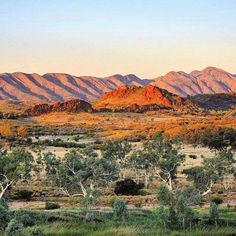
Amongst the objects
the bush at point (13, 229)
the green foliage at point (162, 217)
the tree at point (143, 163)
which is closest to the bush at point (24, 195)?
the tree at point (143, 163)

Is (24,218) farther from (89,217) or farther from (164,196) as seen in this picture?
(164,196)

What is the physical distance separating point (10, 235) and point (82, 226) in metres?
5.74

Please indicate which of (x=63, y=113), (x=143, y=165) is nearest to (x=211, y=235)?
(x=143, y=165)

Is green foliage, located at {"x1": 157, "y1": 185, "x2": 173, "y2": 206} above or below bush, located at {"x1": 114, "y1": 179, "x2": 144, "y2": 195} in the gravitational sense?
above

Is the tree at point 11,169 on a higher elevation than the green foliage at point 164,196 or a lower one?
higher

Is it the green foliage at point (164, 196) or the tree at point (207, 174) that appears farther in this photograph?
the tree at point (207, 174)

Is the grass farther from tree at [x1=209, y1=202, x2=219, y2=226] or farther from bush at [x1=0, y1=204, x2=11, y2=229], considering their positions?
bush at [x1=0, y1=204, x2=11, y2=229]

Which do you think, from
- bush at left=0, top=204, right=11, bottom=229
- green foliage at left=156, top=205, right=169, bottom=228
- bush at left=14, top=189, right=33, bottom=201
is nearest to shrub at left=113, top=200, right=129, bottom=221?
green foliage at left=156, top=205, right=169, bottom=228

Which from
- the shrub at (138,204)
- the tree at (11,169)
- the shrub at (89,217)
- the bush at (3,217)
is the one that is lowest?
the shrub at (138,204)

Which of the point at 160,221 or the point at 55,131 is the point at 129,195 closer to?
the point at 160,221

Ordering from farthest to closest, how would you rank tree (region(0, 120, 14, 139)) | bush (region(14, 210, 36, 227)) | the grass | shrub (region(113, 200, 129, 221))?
tree (region(0, 120, 14, 139)), shrub (region(113, 200, 129, 221)), bush (region(14, 210, 36, 227)), the grass

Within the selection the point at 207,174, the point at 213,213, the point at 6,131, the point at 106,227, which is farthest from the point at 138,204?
the point at 6,131

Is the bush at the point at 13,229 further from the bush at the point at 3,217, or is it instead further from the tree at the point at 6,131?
the tree at the point at 6,131

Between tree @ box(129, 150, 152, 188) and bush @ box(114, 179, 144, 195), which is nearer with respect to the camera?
bush @ box(114, 179, 144, 195)
